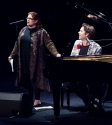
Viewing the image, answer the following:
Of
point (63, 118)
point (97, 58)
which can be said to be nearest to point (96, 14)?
point (97, 58)

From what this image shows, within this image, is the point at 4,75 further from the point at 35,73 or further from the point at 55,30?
the point at 35,73

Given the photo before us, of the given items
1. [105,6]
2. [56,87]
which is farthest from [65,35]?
[56,87]

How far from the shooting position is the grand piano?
4445 millimetres

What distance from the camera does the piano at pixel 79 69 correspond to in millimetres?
4445

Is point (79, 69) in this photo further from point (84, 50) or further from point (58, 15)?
point (58, 15)

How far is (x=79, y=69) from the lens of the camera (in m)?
4.51

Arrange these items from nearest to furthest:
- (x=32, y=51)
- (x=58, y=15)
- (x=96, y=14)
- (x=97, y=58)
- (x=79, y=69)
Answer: (x=79, y=69) → (x=97, y=58) → (x=96, y=14) → (x=32, y=51) → (x=58, y=15)

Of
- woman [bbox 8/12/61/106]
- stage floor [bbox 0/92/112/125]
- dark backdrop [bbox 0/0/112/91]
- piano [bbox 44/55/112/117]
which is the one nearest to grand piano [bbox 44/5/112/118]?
piano [bbox 44/55/112/117]

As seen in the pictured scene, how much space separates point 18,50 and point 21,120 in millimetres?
1180

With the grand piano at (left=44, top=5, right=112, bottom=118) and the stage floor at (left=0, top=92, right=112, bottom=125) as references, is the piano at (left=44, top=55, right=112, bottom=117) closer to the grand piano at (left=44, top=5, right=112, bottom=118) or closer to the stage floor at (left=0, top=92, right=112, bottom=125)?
the grand piano at (left=44, top=5, right=112, bottom=118)

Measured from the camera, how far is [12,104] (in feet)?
15.5

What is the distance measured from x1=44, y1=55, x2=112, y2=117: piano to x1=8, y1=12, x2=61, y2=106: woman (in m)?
0.82

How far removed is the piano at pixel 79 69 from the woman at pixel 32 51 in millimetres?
821

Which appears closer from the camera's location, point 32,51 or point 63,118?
point 63,118
